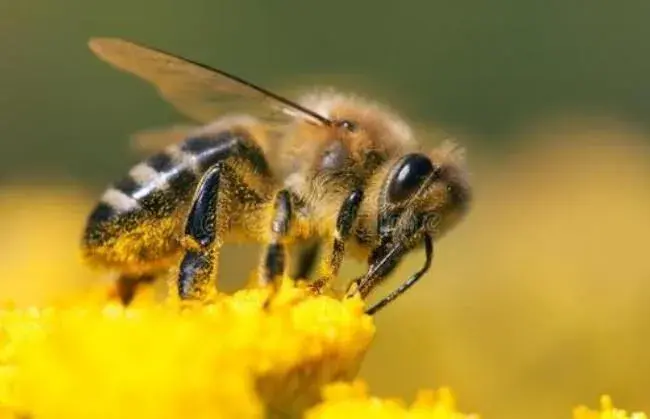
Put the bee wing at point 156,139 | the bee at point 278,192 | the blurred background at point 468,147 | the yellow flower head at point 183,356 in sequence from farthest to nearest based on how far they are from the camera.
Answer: the blurred background at point 468,147, the bee wing at point 156,139, the bee at point 278,192, the yellow flower head at point 183,356

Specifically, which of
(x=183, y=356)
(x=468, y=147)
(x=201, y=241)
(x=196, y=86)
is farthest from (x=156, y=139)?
(x=468, y=147)

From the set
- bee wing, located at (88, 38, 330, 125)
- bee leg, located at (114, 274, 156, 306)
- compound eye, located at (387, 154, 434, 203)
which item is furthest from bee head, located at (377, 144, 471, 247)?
bee leg, located at (114, 274, 156, 306)

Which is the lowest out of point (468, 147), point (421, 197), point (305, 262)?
point (468, 147)

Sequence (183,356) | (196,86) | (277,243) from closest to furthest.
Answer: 1. (183,356)
2. (277,243)
3. (196,86)

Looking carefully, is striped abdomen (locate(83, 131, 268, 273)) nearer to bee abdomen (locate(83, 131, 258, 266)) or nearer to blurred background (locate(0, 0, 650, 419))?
bee abdomen (locate(83, 131, 258, 266))

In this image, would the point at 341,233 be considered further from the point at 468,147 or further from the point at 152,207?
the point at 468,147

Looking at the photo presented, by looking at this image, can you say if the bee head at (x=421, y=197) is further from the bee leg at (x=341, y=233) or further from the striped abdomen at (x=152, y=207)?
the striped abdomen at (x=152, y=207)

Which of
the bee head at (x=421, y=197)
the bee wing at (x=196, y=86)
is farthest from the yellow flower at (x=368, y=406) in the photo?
the bee wing at (x=196, y=86)

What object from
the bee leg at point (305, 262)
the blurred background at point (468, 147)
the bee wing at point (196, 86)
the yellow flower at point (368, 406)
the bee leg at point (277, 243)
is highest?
the bee wing at point (196, 86)
